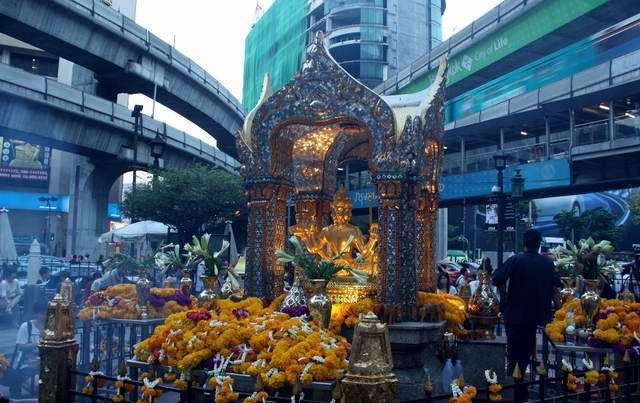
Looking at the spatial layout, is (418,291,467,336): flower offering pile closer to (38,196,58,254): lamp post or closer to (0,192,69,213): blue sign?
(38,196,58,254): lamp post

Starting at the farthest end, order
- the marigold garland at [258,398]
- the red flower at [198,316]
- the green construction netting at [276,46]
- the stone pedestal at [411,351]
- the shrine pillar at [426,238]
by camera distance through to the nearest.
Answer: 1. the green construction netting at [276,46]
2. the shrine pillar at [426,238]
3. the stone pedestal at [411,351]
4. the red flower at [198,316]
5. the marigold garland at [258,398]

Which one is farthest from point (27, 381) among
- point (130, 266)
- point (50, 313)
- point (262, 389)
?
point (262, 389)

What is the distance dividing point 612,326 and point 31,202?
177 ft

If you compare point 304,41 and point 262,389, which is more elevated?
point 304,41

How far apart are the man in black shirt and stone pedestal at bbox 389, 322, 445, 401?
5.07 feet

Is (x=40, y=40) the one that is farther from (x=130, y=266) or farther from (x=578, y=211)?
(x=578, y=211)

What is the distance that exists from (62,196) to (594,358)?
5143 centimetres

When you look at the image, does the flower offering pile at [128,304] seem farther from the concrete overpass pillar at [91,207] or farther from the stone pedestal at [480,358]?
the concrete overpass pillar at [91,207]

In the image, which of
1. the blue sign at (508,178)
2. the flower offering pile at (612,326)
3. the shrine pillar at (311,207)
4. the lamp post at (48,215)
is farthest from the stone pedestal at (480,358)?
the lamp post at (48,215)

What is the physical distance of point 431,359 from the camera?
959 centimetres

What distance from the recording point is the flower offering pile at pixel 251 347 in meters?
5.45

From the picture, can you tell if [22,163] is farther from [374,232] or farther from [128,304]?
[374,232]

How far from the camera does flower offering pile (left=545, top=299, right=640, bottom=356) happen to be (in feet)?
23.5

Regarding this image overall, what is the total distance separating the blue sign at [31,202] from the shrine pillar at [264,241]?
45802 mm
